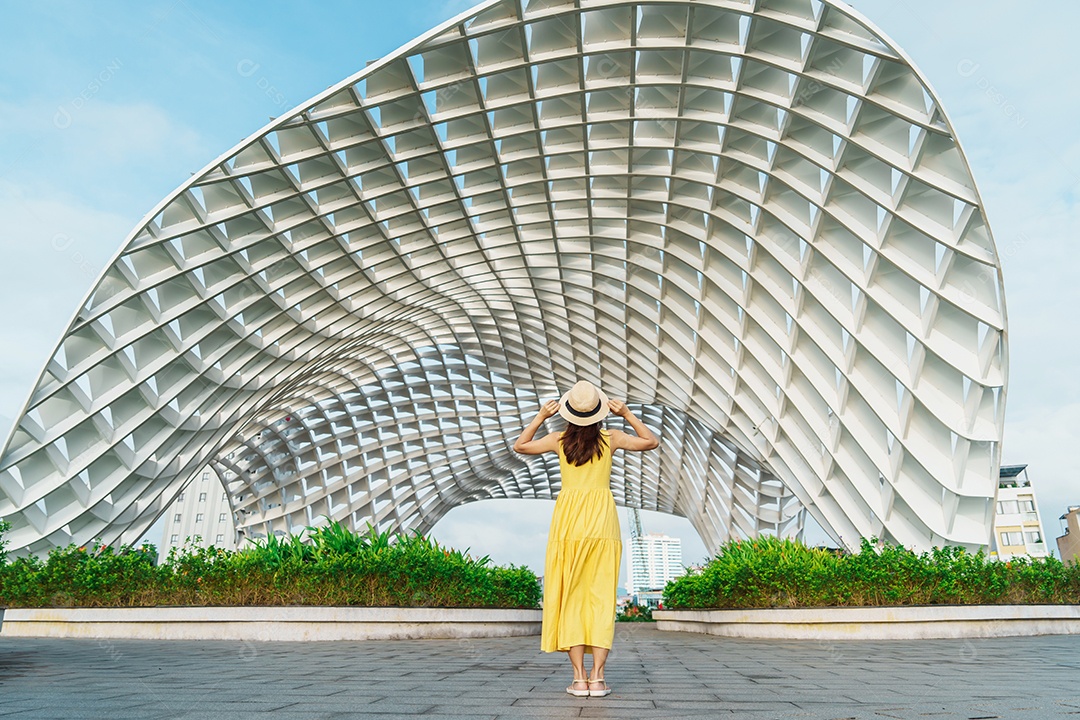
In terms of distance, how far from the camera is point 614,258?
29734mm

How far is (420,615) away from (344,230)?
15099 mm

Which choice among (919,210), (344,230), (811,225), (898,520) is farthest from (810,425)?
(344,230)

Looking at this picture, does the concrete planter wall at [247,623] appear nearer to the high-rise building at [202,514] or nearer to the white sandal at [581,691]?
the white sandal at [581,691]

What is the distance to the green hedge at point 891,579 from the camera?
605 inches

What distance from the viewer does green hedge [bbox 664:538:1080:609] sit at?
50.4 feet

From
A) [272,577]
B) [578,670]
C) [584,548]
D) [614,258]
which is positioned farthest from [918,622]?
[614,258]

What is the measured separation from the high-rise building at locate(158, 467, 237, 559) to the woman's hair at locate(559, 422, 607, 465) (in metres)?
116

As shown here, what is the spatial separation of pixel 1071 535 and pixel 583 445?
87.7 m

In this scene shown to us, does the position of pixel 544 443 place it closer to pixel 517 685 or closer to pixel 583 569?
pixel 583 569

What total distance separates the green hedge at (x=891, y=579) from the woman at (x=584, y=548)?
11.8 m

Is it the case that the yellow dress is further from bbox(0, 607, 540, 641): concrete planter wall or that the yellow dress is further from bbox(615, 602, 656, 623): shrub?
bbox(615, 602, 656, 623): shrub

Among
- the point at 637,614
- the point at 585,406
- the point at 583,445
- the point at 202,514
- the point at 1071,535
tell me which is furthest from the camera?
the point at 202,514

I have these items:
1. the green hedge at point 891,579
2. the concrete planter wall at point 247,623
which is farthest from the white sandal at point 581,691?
the green hedge at point 891,579

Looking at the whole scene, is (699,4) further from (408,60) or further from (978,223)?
(978,223)
